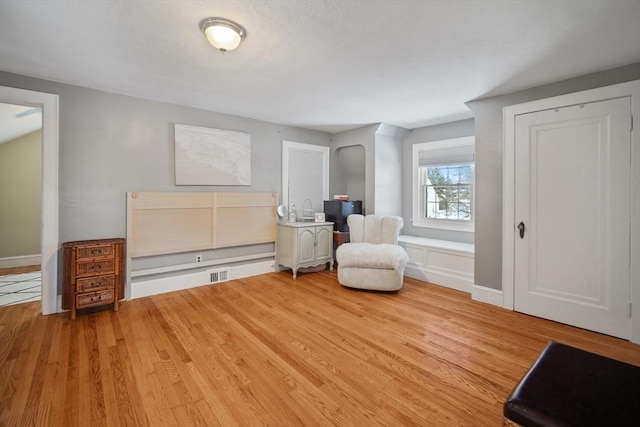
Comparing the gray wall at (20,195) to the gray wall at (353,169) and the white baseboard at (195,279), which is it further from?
the gray wall at (353,169)

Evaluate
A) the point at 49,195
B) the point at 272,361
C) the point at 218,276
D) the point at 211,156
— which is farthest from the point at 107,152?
the point at 272,361

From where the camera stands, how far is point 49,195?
114 inches

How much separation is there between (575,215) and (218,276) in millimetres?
4194

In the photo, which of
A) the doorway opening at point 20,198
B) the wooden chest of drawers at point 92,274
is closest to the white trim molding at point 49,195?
the wooden chest of drawers at point 92,274

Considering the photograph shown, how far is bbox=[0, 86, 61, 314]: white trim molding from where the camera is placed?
2877 millimetres

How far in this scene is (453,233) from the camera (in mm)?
4484

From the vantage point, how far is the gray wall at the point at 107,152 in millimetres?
3020

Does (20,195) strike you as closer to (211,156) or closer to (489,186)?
(211,156)

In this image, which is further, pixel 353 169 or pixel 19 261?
pixel 353 169

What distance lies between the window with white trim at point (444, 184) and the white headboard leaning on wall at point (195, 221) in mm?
2475

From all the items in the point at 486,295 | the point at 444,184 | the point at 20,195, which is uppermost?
the point at 444,184

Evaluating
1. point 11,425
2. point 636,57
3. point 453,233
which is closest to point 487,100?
point 636,57

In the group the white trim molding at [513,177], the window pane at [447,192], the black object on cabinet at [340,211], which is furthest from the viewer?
the black object on cabinet at [340,211]

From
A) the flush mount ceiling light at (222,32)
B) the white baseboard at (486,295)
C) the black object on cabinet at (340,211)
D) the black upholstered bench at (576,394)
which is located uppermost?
the flush mount ceiling light at (222,32)
